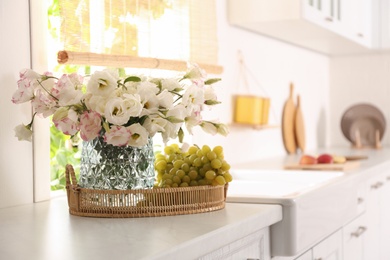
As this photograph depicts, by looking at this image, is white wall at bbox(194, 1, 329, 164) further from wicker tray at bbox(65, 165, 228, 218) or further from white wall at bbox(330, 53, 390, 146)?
wicker tray at bbox(65, 165, 228, 218)

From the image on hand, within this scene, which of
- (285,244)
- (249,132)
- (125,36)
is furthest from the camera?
(249,132)

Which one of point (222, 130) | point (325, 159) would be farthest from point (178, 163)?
point (325, 159)

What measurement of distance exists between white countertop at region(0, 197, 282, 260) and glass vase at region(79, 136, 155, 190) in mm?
100

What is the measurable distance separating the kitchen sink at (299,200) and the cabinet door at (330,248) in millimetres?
39

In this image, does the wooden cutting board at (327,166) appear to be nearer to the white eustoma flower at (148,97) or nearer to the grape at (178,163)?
the grape at (178,163)

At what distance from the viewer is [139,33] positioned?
2240mm

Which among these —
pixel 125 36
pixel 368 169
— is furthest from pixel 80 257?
pixel 368 169

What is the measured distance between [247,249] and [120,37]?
842 mm

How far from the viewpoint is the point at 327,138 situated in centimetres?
460

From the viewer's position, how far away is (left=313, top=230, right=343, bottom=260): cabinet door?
213cm

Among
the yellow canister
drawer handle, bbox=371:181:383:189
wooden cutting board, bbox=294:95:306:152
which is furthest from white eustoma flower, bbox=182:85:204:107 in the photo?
wooden cutting board, bbox=294:95:306:152

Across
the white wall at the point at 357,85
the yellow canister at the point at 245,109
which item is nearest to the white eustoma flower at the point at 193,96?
the yellow canister at the point at 245,109

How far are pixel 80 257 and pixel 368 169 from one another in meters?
1.84

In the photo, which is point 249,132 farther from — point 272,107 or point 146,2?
point 146,2
